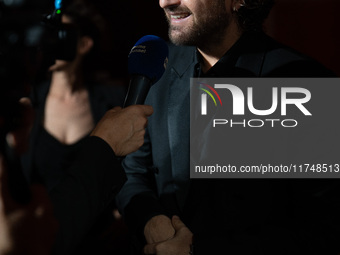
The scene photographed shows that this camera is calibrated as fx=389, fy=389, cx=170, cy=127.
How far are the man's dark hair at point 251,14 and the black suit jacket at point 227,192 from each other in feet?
0.34

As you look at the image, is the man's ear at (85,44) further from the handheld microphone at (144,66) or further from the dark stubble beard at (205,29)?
the handheld microphone at (144,66)

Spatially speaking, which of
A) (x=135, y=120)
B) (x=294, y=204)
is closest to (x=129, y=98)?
(x=135, y=120)

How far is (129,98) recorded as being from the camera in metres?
1.22

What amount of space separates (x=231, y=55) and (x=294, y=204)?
0.61 m

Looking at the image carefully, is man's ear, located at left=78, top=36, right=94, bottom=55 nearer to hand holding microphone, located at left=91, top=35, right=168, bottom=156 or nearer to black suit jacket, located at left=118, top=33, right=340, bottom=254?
black suit jacket, located at left=118, top=33, right=340, bottom=254

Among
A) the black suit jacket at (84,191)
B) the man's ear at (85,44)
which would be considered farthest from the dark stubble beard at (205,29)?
the man's ear at (85,44)

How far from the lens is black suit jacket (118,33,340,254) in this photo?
1306mm

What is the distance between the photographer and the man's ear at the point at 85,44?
2508mm

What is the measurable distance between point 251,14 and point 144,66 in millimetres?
636

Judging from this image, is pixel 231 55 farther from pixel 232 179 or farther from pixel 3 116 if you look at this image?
pixel 3 116

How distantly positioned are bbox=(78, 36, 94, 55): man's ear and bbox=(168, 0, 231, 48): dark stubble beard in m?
1.09

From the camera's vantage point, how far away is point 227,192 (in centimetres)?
142

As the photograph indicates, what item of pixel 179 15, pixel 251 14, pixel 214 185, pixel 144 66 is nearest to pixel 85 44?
pixel 179 15

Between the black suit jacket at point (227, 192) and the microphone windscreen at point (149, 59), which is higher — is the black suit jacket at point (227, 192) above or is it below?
below
